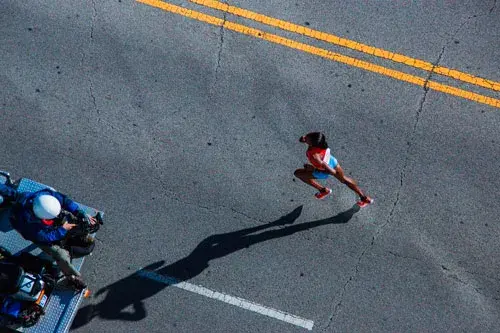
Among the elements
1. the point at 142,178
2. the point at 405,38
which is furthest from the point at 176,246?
the point at 405,38

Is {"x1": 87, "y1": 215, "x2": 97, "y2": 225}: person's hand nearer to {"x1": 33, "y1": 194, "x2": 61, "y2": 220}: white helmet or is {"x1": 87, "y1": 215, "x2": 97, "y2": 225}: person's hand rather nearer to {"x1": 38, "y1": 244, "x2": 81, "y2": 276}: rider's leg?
{"x1": 38, "y1": 244, "x2": 81, "y2": 276}: rider's leg

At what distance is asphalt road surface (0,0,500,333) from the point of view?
7957 mm

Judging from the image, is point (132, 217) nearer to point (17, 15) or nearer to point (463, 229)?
point (17, 15)

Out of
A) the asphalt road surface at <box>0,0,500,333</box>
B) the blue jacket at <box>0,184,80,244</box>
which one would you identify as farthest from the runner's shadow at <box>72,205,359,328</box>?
the blue jacket at <box>0,184,80,244</box>

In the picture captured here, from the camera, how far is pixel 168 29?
8953mm

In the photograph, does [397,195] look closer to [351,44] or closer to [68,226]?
[351,44]

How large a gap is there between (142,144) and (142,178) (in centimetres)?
53

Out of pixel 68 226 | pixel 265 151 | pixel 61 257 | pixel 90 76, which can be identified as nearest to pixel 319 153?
pixel 265 151

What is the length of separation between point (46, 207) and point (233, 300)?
9.85ft

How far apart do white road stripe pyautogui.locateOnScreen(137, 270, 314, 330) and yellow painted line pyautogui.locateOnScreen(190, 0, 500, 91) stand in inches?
167

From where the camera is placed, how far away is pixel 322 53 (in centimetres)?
884

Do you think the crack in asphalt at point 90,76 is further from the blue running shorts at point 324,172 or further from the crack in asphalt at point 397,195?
the crack in asphalt at point 397,195

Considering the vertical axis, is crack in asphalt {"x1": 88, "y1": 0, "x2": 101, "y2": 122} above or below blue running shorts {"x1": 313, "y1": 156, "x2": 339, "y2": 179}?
above

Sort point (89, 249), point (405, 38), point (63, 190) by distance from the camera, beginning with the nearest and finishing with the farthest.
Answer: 1. point (89, 249)
2. point (63, 190)
3. point (405, 38)
